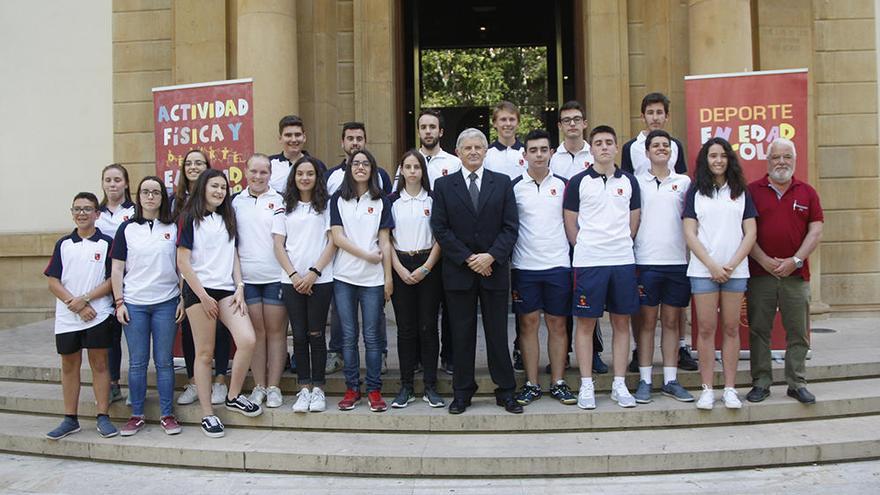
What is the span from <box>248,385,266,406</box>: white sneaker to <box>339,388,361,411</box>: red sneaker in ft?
2.08

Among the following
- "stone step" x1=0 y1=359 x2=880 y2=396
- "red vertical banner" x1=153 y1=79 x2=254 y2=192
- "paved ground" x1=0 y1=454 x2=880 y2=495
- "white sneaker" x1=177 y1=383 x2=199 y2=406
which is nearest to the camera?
"paved ground" x1=0 y1=454 x2=880 y2=495

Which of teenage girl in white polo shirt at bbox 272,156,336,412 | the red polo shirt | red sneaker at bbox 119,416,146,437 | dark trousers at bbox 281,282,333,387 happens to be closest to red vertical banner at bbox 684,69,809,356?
the red polo shirt

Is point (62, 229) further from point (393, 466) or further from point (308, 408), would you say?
point (393, 466)

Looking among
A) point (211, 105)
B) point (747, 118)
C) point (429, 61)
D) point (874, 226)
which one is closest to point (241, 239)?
point (211, 105)

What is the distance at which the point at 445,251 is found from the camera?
506cm

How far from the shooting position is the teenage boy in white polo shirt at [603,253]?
5094 mm

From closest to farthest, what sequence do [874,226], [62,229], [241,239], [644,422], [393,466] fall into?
[393,466] → [644,422] → [241,239] → [874,226] → [62,229]

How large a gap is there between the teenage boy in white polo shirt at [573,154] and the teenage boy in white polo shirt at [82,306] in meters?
3.76

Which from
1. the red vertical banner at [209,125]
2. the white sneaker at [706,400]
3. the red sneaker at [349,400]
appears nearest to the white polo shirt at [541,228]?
the white sneaker at [706,400]

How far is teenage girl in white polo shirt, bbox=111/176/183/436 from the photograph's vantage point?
5.12m

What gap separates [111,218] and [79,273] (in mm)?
694

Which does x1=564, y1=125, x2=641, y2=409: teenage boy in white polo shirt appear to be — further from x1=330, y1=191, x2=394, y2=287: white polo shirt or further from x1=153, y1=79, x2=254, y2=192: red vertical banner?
x1=153, y1=79, x2=254, y2=192: red vertical banner

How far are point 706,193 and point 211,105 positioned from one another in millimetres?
4596

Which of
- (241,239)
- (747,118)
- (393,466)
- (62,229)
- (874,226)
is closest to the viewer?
(393,466)
